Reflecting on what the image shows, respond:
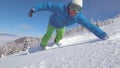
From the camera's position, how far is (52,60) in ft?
17.6

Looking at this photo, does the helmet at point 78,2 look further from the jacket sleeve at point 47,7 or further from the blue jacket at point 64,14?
the jacket sleeve at point 47,7

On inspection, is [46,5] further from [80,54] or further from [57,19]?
[80,54]

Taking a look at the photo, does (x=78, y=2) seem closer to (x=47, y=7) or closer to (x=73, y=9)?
(x=73, y=9)

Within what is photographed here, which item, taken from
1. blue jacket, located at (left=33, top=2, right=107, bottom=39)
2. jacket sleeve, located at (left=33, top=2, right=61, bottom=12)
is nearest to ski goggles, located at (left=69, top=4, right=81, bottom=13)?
blue jacket, located at (left=33, top=2, right=107, bottom=39)

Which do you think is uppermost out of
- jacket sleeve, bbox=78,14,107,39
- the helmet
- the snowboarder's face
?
the helmet

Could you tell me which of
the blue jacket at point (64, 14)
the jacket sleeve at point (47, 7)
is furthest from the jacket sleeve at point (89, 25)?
the jacket sleeve at point (47, 7)

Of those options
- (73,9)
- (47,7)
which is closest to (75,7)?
(73,9)

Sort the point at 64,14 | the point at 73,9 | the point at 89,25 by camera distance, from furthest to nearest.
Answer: the point at 64,14
the point at 89,25
the point at 73,9

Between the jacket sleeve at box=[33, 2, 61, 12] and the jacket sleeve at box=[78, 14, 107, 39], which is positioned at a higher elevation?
→ the jacket sleeve at box=[33, 2, 61, 12]

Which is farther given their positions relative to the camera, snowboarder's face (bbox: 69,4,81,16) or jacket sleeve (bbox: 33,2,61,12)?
jacket sleeve (bbox: 33,2,61,12)

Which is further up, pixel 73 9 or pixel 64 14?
pixel 73 9

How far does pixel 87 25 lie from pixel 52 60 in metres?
2.27

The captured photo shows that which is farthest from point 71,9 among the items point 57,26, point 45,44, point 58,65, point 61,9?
point 58,65

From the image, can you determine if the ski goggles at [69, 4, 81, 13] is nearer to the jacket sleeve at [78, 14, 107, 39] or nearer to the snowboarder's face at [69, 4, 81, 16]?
the snowboarder's face at [69, 4, 81, 16]
